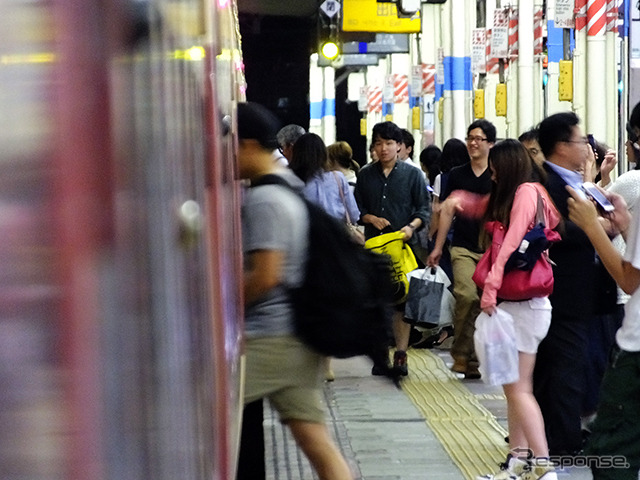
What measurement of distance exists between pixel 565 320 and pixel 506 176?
0.73 meters

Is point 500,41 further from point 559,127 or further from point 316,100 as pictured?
point 316,100

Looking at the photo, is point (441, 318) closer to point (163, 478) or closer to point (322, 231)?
point (322, 231)

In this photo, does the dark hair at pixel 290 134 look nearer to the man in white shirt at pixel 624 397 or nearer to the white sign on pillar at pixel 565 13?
the white sign on pillar at pixel 565 13

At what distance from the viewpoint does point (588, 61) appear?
1405 cm

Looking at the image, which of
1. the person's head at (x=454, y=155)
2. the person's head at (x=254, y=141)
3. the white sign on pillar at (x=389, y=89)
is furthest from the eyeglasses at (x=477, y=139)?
the white sign on pillar at (x=389, y=89)

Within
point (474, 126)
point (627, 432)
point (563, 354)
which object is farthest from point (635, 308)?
point (474, 126)

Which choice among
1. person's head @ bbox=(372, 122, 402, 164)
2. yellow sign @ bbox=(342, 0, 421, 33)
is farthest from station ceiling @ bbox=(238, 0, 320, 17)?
person's head @ bbox=(372, 122, 402, 164)

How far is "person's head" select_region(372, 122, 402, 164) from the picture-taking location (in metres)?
9.54

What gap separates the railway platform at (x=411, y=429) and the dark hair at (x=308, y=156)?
154 cm

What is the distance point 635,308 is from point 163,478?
8.65 ft

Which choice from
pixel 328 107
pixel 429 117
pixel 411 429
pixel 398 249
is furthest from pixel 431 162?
pixel 328 107

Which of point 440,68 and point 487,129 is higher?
point 440,68

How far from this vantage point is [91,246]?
43.7 inches

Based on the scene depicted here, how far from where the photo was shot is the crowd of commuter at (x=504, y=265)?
4.01 meters
